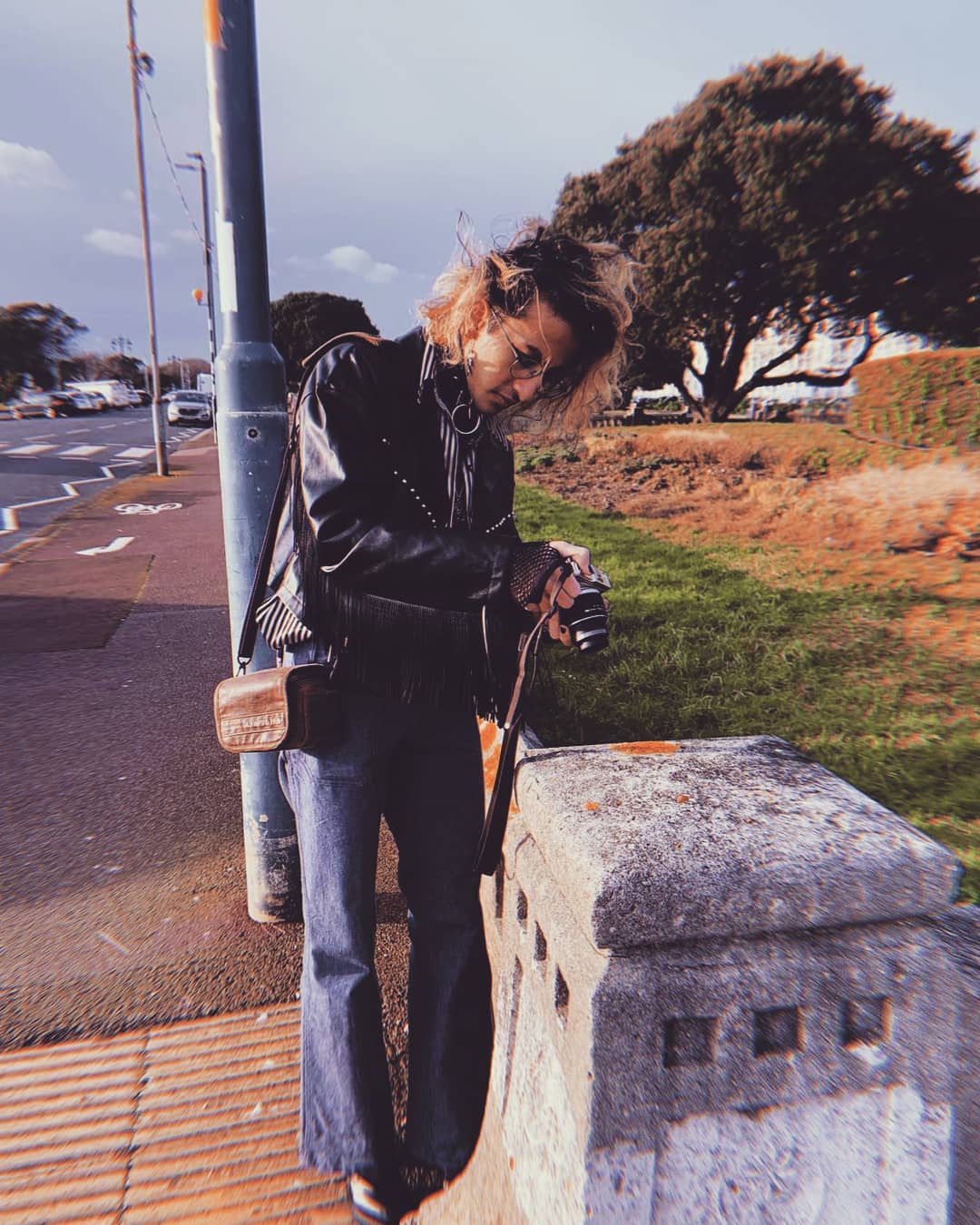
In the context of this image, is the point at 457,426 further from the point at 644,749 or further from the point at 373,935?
the point at 373,935

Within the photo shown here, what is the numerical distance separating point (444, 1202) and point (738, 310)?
2864cm

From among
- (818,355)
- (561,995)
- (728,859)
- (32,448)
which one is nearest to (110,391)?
(32,448)

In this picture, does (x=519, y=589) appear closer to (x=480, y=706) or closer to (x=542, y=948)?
(x=480, y=706)

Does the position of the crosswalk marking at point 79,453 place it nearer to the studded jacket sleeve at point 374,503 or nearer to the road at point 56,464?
the road at point 56,464

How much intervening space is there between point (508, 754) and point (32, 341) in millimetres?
88300

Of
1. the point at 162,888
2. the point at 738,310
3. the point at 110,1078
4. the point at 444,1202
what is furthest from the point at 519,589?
the point at 738,310

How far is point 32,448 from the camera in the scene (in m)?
25.0

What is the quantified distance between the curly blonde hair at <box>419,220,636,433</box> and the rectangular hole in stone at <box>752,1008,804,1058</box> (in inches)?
49.6

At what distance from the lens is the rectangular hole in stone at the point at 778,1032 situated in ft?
4.54

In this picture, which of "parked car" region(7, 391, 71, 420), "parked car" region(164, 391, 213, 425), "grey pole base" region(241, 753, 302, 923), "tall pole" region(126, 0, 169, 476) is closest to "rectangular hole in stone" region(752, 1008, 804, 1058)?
"grey pole base" region(241, 753, 302, 923)

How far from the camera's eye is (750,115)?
78.0 feet

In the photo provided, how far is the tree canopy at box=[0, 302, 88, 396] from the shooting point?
7250 centimetres

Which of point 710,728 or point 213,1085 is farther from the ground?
point 710,728

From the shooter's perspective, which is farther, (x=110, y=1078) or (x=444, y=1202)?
(x=110, y=1078)
